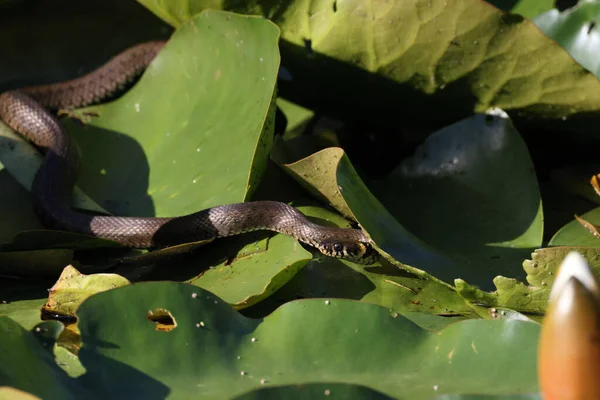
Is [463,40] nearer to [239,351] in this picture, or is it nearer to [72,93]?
[239,351]

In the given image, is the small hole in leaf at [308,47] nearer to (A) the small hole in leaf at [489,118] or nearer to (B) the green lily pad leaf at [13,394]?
(A) the small hole in leaf at [489,118]

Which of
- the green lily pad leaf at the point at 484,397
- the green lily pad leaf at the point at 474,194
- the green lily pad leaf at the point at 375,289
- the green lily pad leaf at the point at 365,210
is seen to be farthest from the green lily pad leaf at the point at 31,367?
the green lily pad leaf at the point at 474,194

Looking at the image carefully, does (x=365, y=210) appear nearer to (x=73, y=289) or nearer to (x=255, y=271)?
(x=255, y=271)

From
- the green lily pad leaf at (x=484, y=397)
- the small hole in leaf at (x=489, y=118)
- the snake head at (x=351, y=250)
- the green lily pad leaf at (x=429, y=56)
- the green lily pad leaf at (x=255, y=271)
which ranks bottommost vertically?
the snake head at (x=351, y=250)

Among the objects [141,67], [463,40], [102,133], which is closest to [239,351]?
[463,40]

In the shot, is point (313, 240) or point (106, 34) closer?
point (313, 240)

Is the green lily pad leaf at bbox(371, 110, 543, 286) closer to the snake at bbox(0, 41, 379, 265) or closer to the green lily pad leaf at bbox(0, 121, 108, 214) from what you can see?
the snake at bbox(0, 41, 379, 265)
